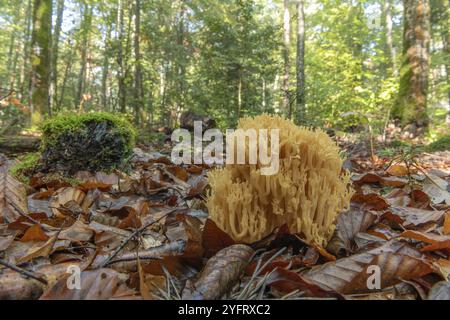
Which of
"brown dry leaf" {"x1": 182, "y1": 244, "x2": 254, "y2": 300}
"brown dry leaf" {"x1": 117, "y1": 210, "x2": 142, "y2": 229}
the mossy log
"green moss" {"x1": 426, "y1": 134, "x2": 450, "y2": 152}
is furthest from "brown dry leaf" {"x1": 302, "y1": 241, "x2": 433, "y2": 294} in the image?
the mossy log

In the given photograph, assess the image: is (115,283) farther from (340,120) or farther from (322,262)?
(340,120)

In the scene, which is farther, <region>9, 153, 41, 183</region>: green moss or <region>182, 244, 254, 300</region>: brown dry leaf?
<region>9, 153, 41, 183</region>: green moss

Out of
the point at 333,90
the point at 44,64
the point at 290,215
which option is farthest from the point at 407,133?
the point at 44,64

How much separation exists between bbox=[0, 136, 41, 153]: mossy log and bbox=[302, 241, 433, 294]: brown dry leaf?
4925 mm

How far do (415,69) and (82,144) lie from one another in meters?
7.23

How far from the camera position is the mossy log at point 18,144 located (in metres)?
5.10

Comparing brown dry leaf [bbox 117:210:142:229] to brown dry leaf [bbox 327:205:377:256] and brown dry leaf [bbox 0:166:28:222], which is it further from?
brown dry leaf [bbox 327:205:377:256]

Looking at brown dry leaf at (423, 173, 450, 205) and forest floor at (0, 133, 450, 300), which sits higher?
brown dry leaf at (423, 173, 450, 205)

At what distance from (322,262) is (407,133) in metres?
6.73

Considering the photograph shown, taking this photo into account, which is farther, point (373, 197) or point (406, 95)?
point (406, 95)

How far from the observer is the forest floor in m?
Answer: 1.37

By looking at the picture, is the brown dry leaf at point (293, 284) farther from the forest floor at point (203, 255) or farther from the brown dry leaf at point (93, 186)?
→ the brown dry leaf at point (93, 186)

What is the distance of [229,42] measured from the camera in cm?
1145

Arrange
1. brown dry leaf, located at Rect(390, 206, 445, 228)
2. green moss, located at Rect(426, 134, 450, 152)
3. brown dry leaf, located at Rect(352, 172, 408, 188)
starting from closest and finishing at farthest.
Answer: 1. brown dry leaf, located at Rect(390, 206, 445, 228)
2. brown dry leaf, located at Rect(352, 172, 408, 188)
3. green moss, located at Rect(426, 134, 450, 152)
